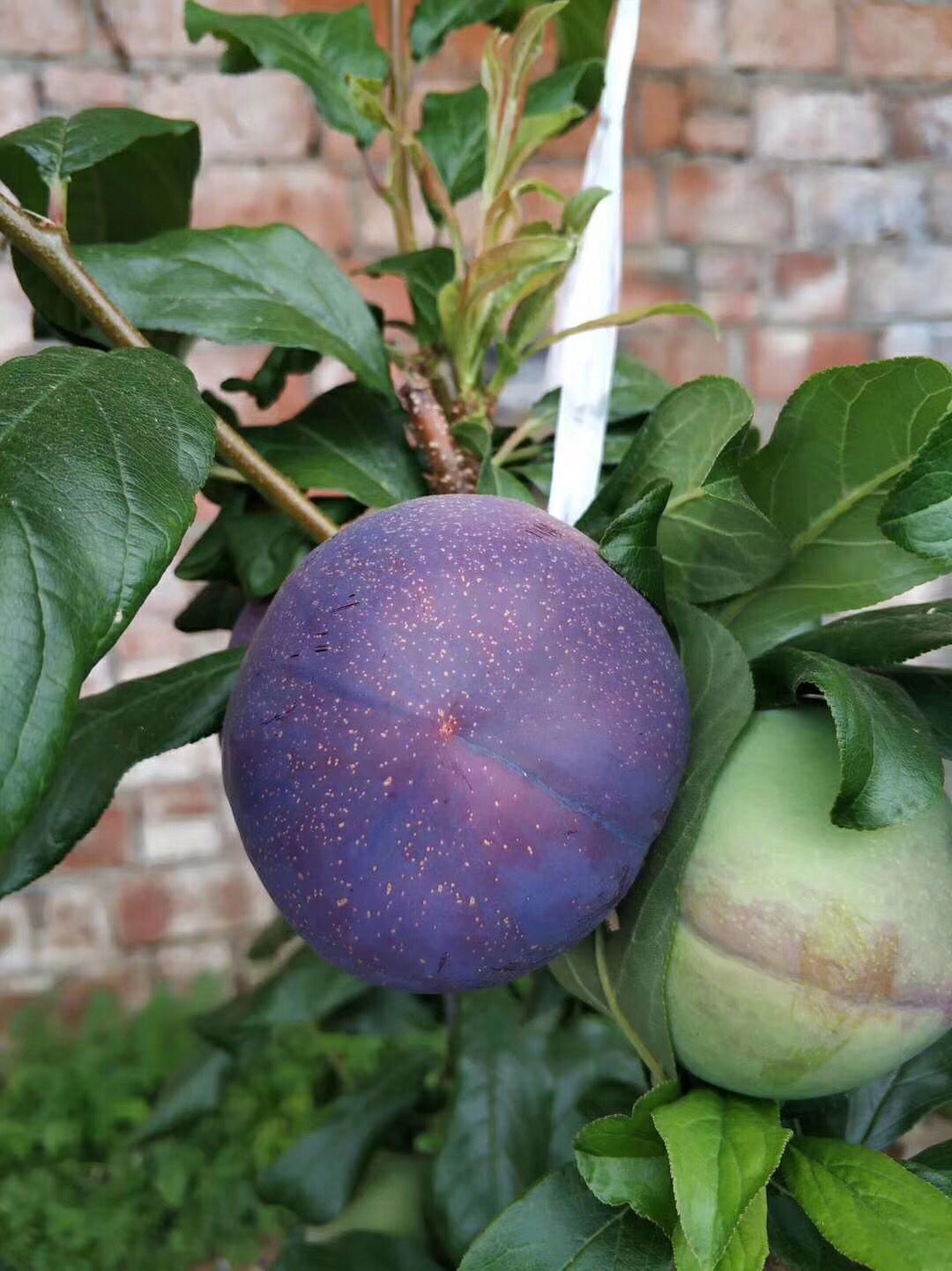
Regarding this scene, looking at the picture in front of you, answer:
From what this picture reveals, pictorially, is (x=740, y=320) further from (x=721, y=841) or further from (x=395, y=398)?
(x=721, y=841)

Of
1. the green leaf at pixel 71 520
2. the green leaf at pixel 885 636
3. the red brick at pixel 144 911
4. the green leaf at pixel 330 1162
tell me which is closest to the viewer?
the green leaf at pixel 71 520

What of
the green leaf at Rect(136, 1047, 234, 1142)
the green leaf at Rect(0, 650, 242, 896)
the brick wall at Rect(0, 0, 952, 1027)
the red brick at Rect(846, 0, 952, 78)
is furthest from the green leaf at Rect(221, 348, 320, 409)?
the red brick at Rect(846, 0, 952, 78)

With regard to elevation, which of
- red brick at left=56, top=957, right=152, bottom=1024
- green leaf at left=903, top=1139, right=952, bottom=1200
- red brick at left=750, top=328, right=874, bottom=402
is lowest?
red brick at left=56, top=957, right=152, bottom=1024

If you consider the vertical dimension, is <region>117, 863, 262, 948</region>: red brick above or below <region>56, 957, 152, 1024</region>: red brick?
above

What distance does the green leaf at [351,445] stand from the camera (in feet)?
1.48

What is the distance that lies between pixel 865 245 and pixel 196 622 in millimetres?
1594

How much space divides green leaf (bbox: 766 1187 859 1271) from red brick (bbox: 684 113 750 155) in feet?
5.42

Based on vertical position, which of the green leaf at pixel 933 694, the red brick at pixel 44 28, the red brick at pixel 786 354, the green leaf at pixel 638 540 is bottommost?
the red brick at pixel 786 354

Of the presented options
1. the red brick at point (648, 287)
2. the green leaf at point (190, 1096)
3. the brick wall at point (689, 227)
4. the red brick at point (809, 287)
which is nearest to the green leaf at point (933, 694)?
the green leaf at point (190, 1096)

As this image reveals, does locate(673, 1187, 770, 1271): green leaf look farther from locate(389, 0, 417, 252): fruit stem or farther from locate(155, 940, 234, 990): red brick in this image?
locate(155, 940, 234, 990): red brick

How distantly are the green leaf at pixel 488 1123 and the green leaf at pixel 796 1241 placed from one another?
21 centimetres

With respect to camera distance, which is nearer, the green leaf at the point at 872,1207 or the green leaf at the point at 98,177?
the green leaf at the point at 872,1207

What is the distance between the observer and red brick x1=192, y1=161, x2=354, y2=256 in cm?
162

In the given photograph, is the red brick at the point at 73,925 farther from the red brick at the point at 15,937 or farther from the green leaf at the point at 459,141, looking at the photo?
the green leaf at the point at 459,141
